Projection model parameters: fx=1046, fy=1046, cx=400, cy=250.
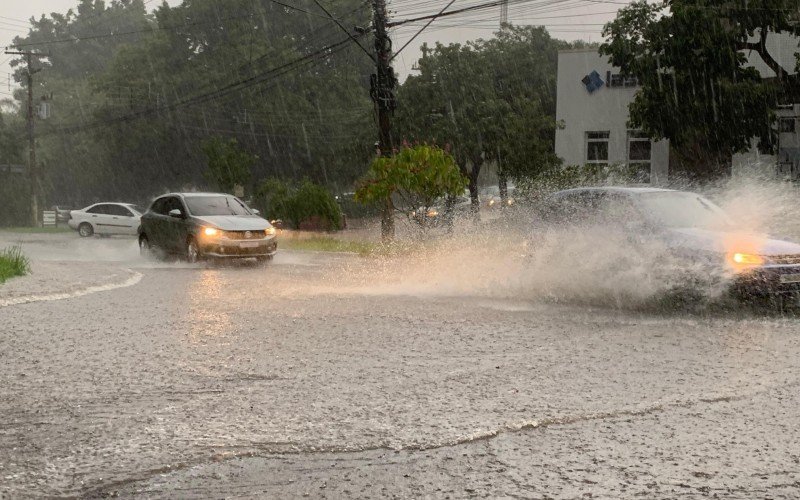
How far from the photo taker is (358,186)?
27.9 m

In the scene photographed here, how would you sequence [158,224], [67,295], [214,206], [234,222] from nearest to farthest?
[67,295] → [234,222] → [214,206] → [158,224]

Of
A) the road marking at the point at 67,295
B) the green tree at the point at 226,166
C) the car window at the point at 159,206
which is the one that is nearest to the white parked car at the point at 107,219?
the green tree at the point at 226,166

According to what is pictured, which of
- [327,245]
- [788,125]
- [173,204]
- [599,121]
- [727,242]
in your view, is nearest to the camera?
[727,242]

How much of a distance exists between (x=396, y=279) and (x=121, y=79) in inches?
2034

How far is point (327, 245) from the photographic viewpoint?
31172 mm

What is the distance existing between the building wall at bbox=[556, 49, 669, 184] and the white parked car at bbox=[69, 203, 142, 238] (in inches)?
693

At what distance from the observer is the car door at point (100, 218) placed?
143ft

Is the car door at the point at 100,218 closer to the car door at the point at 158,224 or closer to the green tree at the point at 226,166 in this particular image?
the green tree at the point at 226,166

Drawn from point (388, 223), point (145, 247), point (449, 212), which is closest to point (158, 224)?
point (145, 247)

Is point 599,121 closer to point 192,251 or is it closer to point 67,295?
point 192,251

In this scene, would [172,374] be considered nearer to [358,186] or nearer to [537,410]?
[537,410]

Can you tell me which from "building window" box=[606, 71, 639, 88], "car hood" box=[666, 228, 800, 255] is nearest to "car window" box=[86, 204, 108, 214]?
"building window" box=[606, 71, 639, 88]

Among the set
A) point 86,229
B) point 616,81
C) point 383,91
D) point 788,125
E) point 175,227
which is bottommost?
point 86,229

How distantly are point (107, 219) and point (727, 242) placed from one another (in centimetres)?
3545
